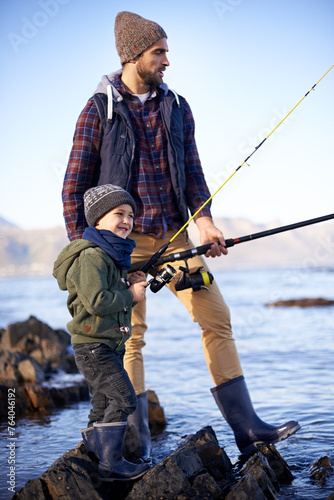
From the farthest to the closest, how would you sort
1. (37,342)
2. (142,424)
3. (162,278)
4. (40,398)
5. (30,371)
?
(37,342)
(30,371)
(40,398)
(142,424)
(162,278)

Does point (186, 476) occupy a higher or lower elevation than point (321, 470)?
higher

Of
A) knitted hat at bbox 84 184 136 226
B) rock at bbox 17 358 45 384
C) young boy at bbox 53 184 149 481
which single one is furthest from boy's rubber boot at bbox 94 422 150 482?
rock at bbox 17 358 45 384

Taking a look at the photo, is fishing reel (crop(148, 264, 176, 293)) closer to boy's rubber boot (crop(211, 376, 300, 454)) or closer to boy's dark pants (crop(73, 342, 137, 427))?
boy's dark pants (crop(73, 342, 137, 427))

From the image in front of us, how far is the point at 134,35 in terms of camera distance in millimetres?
3207

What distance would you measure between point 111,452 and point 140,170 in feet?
5.33

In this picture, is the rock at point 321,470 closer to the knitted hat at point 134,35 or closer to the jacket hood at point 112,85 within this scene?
A: the jacket hood at point 112,85

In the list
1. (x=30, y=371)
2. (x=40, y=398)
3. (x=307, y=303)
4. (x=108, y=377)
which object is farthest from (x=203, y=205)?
(x=307, y=303)

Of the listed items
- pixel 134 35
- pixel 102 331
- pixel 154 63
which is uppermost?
pixel 134 35

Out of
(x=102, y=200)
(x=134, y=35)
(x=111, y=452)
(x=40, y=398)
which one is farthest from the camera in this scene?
(x=40, y=398)

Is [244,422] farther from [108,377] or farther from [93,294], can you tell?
[93,294]

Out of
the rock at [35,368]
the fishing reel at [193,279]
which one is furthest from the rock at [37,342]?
the fishing reel at [193,279]

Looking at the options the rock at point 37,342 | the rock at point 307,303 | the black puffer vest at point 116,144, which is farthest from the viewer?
the rock at point 307,303

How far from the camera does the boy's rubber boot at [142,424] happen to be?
3248 mm

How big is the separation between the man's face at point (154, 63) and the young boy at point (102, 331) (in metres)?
1.08
